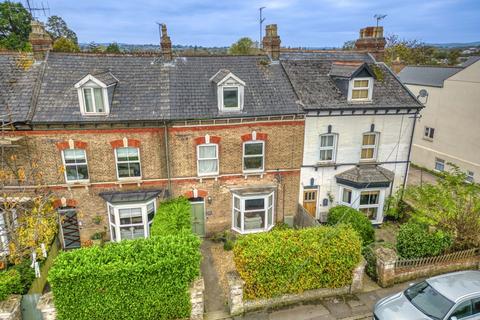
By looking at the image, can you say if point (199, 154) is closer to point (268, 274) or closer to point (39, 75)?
point (268, 274)

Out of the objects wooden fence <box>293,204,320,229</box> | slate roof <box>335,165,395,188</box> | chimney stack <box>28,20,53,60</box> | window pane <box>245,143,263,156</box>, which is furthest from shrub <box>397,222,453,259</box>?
chimney stack <box>28,20,53,60</box>

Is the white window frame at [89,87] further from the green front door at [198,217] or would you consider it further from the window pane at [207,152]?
the green front door at [198,217]

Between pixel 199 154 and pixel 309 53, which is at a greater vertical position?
pixel 309 53

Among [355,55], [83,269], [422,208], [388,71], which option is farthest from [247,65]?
[83,269]

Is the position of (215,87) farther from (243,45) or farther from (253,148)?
(243,45)

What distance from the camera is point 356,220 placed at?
16266 millimetres

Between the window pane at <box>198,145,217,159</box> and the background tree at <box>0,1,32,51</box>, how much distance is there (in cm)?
4084

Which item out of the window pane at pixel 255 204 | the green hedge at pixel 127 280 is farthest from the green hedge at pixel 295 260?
the window pane at pixel 255 204

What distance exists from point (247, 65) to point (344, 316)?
14179 mm

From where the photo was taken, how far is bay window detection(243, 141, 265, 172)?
17.1 metres

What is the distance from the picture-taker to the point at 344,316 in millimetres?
11633

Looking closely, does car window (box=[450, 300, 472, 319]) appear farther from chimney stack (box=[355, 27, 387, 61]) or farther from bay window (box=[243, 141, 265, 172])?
chimney stack (box=[355, 27, 387, 61])

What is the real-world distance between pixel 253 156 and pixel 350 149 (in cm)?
595

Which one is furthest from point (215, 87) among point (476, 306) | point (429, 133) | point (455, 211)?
point (429, 133)
